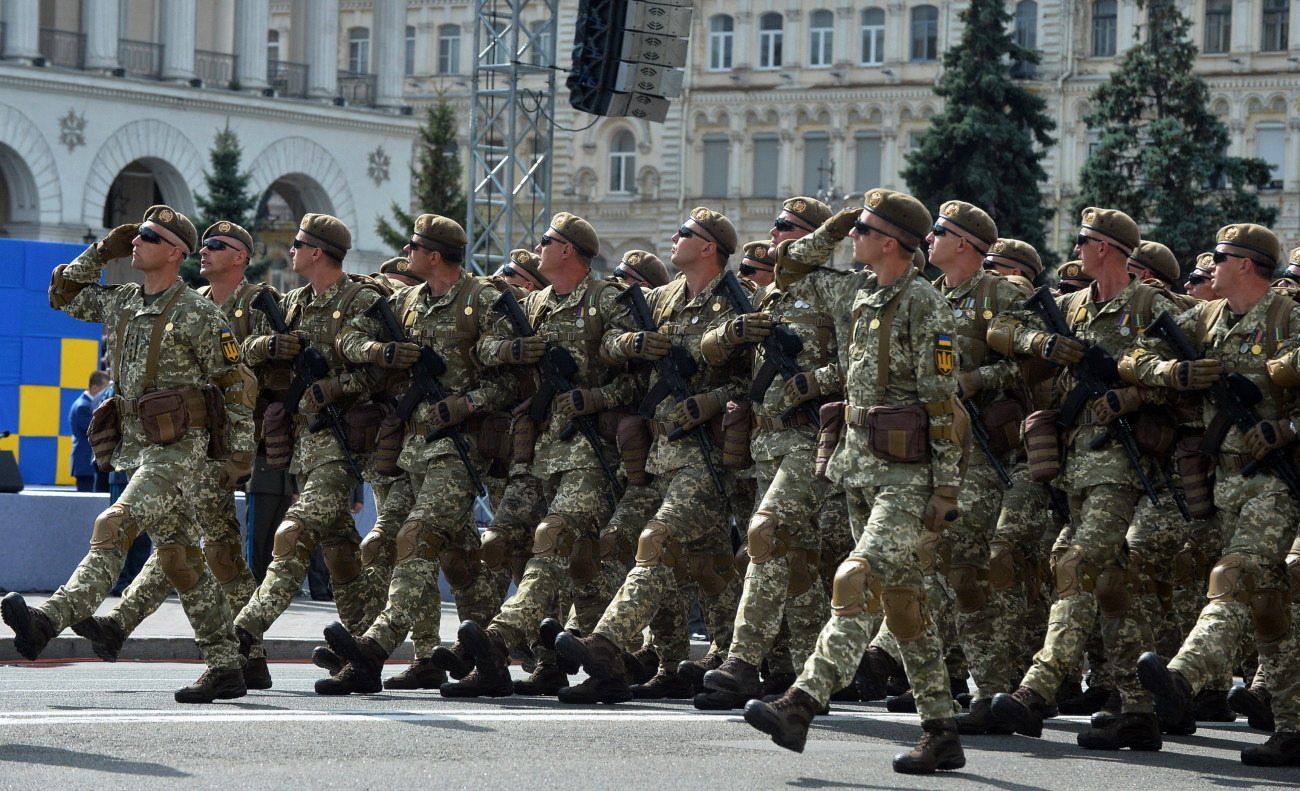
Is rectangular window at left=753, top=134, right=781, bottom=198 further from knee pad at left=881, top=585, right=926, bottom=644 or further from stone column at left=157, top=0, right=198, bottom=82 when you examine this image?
knee pad at left=881, top=585, right=926, bottom=644

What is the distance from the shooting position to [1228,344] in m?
8.94

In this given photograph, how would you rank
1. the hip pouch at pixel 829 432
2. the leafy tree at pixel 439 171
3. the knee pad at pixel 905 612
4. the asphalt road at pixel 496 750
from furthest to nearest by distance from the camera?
the leafy tree at pixel 439 171, the hip pouch at pixel 829 432, the knee pad at pixel 905 612, the asphalt road at pixel 496 750

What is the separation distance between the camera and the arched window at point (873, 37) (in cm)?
Answer: 5966

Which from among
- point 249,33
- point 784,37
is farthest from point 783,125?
point 249,33

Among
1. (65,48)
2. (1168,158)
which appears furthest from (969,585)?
(65,48)

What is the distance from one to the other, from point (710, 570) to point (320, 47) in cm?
3786

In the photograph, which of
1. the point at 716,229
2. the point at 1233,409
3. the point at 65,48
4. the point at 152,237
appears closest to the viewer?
the point at 1233,409

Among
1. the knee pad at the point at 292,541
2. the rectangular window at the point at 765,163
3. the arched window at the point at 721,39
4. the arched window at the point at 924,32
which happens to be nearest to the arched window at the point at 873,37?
the arched window at the point at 924,32

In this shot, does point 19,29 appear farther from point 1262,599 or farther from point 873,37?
point 1262,599

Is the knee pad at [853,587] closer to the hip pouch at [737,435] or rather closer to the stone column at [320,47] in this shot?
the hip pouch at [737,435]

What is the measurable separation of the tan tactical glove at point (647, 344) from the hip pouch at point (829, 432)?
5.01 feet

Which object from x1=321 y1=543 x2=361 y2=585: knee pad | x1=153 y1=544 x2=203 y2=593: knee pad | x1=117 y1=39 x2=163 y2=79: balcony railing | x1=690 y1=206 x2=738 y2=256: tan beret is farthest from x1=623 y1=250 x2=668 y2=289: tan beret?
x1=117 y1=39 x2=163 y2=79: balcony railing

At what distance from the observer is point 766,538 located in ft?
29.6

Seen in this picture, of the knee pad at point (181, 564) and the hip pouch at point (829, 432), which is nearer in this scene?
the hip pouch at point (829, 432)
